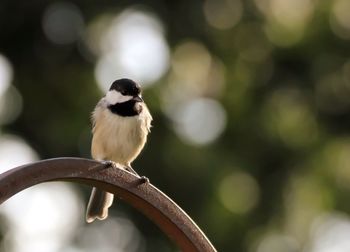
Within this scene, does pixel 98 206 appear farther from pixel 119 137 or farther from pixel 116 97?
pixel 116 97

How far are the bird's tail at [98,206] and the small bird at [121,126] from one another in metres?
0.03

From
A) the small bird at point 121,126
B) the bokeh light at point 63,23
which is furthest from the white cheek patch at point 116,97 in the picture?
the bokeh light at point 63,23

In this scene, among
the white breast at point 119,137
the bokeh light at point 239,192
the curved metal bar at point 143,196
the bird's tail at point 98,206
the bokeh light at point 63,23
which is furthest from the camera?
the bokeh light at point 63,23

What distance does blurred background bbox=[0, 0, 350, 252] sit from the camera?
1016 cm

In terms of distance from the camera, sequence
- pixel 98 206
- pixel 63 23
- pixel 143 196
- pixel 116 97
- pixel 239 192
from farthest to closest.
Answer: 1. pixel 63 23
2. pixel 239 192
3. pixel 116 97
4. pixel 98 206
5. pixel 143 196

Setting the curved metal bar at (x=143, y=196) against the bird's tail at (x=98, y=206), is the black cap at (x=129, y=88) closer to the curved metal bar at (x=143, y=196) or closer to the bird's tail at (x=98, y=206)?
the bird's tail at (x=98, y=206)

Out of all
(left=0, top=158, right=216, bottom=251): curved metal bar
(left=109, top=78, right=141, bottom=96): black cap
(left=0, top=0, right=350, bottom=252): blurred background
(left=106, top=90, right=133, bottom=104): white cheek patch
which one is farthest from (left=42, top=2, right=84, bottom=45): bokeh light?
(left=0, top=158, right=216, bottom=251): curved metal bar

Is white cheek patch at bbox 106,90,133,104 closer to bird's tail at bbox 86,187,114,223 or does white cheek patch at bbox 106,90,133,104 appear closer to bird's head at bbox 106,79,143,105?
bird's head at bbox 106,79,143,105

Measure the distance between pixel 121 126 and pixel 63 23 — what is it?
5768 millimetres

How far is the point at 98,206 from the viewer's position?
541 cm

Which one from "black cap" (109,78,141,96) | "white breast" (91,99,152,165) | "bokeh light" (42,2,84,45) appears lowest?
"white breast" (91,99,152,165)

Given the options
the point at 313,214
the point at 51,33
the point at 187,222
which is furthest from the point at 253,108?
the point at 187,222

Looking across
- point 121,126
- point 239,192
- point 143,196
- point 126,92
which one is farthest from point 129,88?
point 239,192

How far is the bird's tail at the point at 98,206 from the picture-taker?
532 cm
